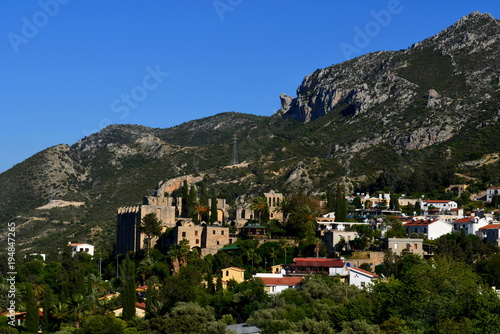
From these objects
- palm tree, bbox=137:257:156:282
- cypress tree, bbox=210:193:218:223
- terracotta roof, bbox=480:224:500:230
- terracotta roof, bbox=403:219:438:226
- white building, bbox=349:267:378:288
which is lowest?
white building, bbox=349:267:378:288

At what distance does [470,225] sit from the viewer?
9812 cm

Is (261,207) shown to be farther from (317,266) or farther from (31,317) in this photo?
(31,317)

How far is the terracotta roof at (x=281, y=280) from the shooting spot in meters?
80.8

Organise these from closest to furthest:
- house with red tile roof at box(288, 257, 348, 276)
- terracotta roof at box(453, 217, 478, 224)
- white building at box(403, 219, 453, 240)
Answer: house with red tile roof at box(288, 257, 348, 276) → white building at box(403, 219, 453, 240) → terracotta roof at box(453, 217, 478, 224)

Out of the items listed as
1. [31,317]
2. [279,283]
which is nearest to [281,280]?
[279,283]

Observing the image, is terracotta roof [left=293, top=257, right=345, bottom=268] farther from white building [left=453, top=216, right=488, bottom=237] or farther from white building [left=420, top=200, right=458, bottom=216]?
white building [left=420, top=200, right=458, bottom=216]

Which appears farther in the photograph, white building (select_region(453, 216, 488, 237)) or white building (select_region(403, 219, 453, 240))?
white building (select_region(453, 216, 488, 237))

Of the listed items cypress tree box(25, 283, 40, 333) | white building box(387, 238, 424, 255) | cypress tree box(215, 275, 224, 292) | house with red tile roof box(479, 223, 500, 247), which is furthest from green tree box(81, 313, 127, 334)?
house with red tile roof box(479, 223, 500, 247)

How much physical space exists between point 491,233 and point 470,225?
15.5 feet

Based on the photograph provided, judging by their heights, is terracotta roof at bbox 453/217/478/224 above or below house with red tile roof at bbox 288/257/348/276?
above

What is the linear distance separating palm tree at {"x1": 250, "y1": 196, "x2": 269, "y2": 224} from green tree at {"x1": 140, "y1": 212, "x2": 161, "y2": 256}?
1338cm

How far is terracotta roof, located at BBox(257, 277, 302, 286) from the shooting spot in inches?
3182

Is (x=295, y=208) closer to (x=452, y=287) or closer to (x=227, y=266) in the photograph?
(x=227, y=266)

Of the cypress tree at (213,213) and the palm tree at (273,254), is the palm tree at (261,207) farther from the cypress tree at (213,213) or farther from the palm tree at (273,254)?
the palm tree at (273,254)
